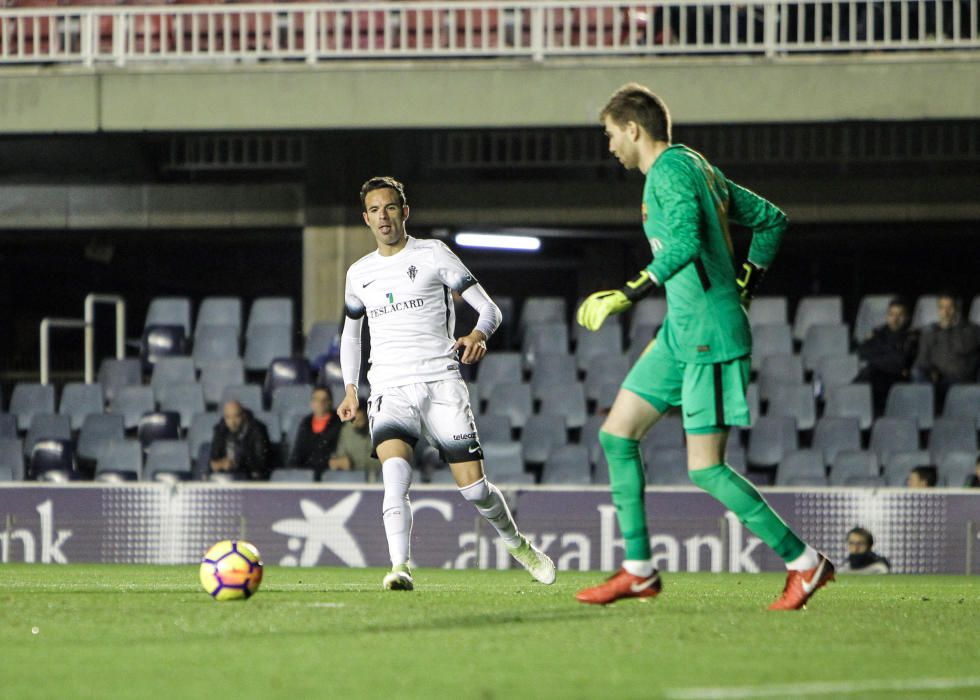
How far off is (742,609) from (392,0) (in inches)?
511

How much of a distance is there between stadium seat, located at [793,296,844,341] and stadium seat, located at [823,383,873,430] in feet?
4.56

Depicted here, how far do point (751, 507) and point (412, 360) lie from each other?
7.85 ft

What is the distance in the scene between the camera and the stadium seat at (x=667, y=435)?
52.4 ft

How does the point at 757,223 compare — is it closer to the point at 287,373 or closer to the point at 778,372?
the point at 778,372

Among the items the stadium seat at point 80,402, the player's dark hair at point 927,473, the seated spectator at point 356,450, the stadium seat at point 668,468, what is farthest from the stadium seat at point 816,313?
the stadium seat at point 80,402

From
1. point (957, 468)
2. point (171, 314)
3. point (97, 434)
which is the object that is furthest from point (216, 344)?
point (957, 468)

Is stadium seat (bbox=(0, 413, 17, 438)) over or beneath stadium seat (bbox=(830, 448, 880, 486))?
over

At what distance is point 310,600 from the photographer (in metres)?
7.43

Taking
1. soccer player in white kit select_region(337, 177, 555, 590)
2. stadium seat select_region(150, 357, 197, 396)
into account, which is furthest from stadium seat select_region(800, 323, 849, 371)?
soccer player in white kit select_region(337, 177, 555, 590)

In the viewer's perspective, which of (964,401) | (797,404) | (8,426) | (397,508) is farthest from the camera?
(8,426)

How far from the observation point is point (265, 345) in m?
18.5

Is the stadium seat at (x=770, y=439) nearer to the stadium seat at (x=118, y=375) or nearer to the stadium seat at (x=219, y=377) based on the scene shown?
the stadium seat at (x=219, y=377)

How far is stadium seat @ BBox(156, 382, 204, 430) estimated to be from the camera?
17.4 m

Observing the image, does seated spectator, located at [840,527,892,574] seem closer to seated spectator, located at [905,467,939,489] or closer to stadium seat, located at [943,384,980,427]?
seated spectator, located at [905,467,939,489]
